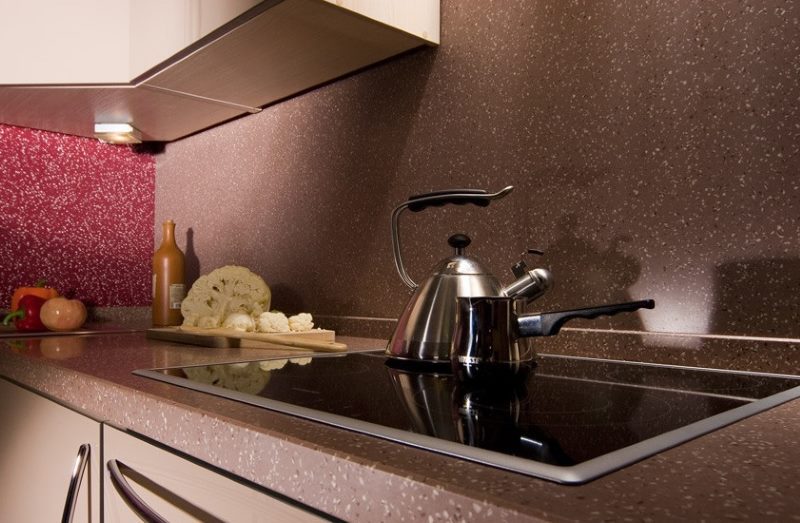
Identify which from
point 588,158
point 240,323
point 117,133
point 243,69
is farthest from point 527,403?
point 117,133

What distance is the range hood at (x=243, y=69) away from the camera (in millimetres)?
1064

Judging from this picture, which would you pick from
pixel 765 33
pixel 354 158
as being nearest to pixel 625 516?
pixel 765 33

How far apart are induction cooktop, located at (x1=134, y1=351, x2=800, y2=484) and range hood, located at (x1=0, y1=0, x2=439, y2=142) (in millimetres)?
605

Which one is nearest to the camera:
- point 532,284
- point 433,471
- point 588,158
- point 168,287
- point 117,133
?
point 433,471

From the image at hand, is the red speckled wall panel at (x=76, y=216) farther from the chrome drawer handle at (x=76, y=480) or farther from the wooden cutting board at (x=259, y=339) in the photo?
the chrome drawer handle at (x=76, y=480)

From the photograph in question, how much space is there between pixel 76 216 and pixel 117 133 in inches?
11.8

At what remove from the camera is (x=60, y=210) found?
182cm

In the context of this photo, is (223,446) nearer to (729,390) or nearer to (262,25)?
(729,390)

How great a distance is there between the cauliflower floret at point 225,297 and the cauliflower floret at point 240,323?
0.04m

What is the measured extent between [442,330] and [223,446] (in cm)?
38

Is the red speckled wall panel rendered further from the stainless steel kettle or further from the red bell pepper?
the stainless steel kettle

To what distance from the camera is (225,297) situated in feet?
4.25

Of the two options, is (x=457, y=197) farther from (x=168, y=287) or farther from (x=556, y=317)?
(x=168, y=287)

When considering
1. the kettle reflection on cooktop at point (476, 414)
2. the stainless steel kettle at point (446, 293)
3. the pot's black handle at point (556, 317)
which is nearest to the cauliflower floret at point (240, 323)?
the stainless steel kettle at point (446, 293)
